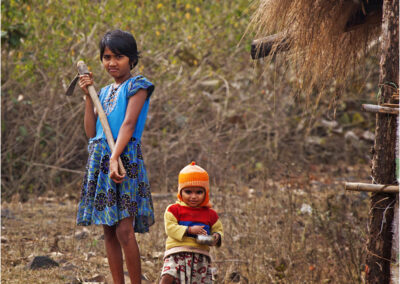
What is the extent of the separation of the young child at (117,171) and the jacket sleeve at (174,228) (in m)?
0.27

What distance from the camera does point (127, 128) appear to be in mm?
3367

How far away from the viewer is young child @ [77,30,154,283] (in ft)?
11.0

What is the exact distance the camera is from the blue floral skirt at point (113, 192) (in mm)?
3363

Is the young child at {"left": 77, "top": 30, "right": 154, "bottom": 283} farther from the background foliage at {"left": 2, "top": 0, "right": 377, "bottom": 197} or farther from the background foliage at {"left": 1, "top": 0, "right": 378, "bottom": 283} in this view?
the background foliage at {"left": 2, "top": 0, "right": 377, "bottom": 197}

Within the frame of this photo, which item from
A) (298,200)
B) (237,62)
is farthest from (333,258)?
(237,62)

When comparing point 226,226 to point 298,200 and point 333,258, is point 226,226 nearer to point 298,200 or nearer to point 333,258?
point 333,258

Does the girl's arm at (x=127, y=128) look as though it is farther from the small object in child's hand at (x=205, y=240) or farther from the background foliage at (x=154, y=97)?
the background foliage at (x=154, y=97)

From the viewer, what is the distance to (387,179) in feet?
10.4

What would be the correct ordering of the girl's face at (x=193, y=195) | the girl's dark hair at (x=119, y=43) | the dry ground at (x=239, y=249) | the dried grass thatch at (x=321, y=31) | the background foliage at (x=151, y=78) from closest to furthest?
the girl's face at (x=193, y=195) < the girl's dark hair at (x=119, y=43) < the dried grass thatch at (x=321, y=31) < the dry ground at (x=239, y=249) < the background foliage at (x=151, y=78)

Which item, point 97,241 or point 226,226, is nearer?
point 97,241

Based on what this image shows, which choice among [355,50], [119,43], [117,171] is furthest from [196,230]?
[355,50]

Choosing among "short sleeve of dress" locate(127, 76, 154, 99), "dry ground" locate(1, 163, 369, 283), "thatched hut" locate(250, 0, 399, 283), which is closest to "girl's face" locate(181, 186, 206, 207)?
"short sleeve of dress" locate(127, 76, 154, 99)

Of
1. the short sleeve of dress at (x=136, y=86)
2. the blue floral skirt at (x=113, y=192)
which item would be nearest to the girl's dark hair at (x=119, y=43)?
the short sleeve of dress at (x=136, y=86)

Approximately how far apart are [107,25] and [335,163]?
17.3 ft
